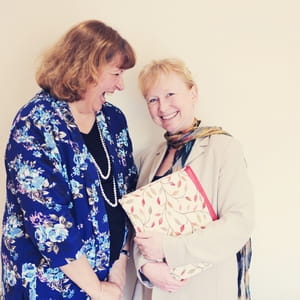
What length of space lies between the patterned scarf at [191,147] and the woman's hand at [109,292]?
399 millimetres

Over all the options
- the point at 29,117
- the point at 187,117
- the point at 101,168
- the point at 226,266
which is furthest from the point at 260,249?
the point at 29,117

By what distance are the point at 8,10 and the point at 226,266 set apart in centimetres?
117

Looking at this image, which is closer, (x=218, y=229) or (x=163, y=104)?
(x=218, y=229)

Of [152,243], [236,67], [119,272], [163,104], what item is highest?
[236,67]

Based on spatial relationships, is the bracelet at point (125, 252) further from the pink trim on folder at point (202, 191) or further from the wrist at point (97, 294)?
the pink trim on folder at point (202, 191)

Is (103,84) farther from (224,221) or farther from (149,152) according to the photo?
(224,221)

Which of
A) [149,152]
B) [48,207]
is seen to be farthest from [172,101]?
[48,207]

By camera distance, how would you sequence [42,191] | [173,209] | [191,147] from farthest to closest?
[191,147]
[173,209]
[42,191]

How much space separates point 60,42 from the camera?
126cm

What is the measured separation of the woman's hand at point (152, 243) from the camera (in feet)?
4.09

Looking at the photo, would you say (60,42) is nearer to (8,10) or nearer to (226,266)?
(8,10)

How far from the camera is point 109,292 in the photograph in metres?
1.31

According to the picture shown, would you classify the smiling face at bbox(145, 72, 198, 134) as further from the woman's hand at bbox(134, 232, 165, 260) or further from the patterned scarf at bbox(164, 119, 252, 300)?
the woman's hand at bbox(134, 232, 165, 260)

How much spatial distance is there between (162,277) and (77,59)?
27.0 inches
